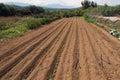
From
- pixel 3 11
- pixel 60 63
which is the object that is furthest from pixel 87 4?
pixel 60 63

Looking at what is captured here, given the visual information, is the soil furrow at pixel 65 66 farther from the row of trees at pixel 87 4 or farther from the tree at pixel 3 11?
the row of trees at pixel 87 4

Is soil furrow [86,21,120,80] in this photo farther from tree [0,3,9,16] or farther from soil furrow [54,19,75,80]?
tree [0,3,9,16]

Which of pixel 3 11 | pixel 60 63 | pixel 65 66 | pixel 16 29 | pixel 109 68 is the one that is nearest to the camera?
pixel 109 68

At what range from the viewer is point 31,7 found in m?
95.1

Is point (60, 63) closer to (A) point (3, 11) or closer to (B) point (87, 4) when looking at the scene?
(A) point (3, 11)

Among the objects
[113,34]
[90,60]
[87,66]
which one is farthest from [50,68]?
[113,34]

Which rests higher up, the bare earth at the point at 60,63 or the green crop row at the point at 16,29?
the bare earth at the point at 60,63

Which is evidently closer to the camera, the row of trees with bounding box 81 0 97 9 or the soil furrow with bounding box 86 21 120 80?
the soil furrow with bounding box 86 21 120 80

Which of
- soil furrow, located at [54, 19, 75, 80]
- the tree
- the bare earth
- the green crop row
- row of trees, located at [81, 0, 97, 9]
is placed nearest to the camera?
soil furrow, located at [54, 19, 75, 80]

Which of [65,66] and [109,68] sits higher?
[65,66]

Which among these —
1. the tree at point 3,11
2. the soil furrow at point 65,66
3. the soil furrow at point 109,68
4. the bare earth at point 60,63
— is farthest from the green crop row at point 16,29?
the tree at point 3,11

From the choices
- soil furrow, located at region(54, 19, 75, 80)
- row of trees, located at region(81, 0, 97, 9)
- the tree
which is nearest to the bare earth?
soil furrow, located at region(54, 19, 75, 80)

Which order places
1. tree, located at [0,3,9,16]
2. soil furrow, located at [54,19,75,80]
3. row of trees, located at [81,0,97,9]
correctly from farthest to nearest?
1. row of trees, located at [81,0,97,9]
2. tree, located at [0,3,9,16]
3. soil furrow, located at [54,19,75,80]

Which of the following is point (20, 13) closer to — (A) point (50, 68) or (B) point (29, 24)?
(B) point (29, 24)
